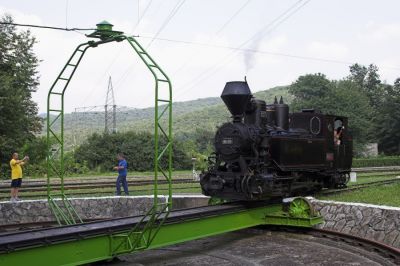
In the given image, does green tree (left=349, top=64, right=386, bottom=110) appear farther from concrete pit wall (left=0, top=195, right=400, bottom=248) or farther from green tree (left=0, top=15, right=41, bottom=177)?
concrete pit wall (left=0, top=195, right=400, bottom=248)

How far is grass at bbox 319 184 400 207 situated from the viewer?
1241 cm

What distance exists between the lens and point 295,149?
13609 mm

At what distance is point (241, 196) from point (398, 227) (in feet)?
11.7

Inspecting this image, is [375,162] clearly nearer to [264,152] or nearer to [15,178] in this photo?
[264,152]

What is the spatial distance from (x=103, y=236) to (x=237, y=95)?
18.8 feet

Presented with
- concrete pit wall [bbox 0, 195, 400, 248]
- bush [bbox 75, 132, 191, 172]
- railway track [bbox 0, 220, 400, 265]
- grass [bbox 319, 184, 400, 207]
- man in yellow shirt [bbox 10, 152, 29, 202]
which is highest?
bush [bbox 75, 132, 191, 172]

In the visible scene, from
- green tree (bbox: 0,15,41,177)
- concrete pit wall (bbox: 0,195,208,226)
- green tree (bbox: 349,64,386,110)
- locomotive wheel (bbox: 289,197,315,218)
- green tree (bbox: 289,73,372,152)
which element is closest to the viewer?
locomotive wheel (bbox: 289,197,315,218)

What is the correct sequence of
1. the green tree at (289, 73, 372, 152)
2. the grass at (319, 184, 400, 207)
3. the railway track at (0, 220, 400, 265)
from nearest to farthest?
the railway track at (0, 220, 400, 265) → the grass at (319, 184, 400, 207) → the green tree at (289, 73, 372, 152)

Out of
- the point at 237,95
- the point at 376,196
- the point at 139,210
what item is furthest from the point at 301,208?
the point at 139,210

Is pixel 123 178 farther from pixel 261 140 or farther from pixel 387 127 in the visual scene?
pixel 387 127

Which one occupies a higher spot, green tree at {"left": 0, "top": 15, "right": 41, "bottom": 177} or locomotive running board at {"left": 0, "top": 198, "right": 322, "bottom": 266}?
green tree at {"left": 0, "top": 15, "right": 41, "bottom": 177}

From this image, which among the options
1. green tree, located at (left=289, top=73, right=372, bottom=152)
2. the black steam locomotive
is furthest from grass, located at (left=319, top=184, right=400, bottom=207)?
green tree, located at (left=289, top=73, right=372, bottom=152)

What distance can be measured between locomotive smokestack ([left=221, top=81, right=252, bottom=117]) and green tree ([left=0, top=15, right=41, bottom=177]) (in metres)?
21.1

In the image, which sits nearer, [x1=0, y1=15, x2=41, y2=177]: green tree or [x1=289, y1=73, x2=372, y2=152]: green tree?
[x1=0, y1=15, x2=41, y2=177]: green tree
